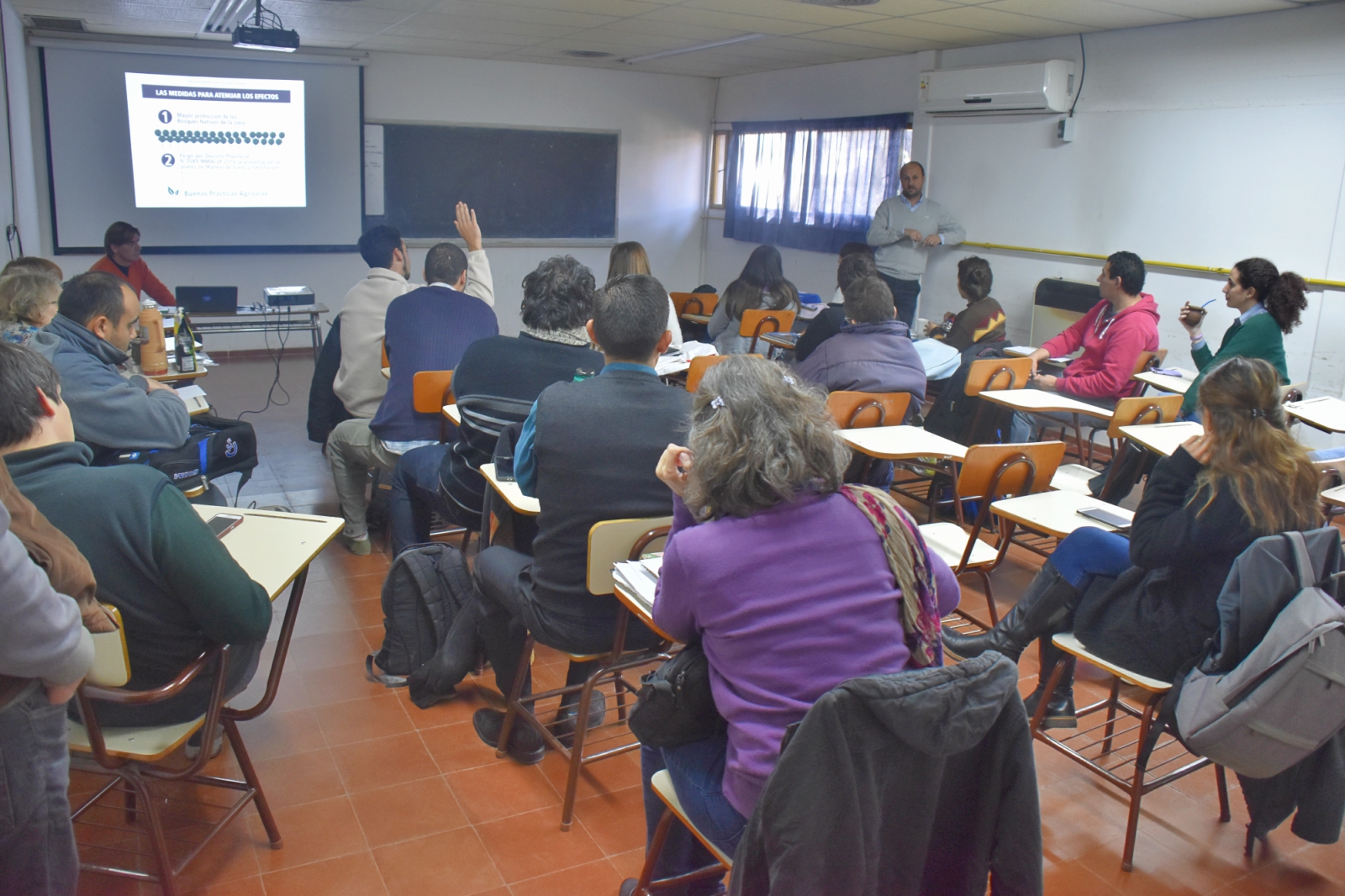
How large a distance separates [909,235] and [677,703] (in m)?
6.20

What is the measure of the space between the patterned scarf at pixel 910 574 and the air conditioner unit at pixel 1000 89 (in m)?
5.61

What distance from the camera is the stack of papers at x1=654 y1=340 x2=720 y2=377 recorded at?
432cm

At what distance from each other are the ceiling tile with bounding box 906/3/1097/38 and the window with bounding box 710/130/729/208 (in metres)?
4.16

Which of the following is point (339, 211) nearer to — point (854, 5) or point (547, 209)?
point (547, 209)

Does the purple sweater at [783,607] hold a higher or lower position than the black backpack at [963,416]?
higher

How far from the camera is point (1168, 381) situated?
4.66 metres

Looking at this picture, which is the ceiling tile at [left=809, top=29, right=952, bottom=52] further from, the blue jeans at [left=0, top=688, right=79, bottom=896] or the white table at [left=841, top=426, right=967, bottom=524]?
the blue jeans at [left=0, top=688, right=79, bottom=896]

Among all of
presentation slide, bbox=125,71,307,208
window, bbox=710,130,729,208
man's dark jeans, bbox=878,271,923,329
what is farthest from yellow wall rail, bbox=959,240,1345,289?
presentation slide, bbox=125,71,307,208

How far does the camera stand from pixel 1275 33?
5121 millimetres

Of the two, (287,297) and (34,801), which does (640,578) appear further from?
(287,297)

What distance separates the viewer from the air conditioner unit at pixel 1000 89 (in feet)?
20.4

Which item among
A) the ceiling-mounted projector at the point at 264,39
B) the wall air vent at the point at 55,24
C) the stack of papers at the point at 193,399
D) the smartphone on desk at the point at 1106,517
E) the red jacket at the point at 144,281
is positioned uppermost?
the wall air vent at the point at 55,24

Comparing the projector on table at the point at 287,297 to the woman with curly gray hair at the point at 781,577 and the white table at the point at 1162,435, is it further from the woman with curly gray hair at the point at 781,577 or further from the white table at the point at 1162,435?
the woman with curly gray hair at the point at 781,577

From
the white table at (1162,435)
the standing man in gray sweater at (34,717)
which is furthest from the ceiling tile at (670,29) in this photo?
the standing man in gray sweater at (34,717)
